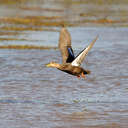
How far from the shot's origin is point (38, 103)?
10.4 meters

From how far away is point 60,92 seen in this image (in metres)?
11.6

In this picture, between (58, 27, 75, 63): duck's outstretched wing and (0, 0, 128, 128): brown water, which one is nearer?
(0, 0, 128, 128): brown water

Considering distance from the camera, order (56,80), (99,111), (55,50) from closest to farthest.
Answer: (99,111) < (56,80) < (55,50)

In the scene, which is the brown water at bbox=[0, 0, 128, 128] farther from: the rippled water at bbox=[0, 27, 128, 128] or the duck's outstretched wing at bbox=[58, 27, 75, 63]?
the duck's outstretched wing at bbox=[58, 27, 75, 63]

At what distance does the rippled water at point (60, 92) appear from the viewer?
9.06m

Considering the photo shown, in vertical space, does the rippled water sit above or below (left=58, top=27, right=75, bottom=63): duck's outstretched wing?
below

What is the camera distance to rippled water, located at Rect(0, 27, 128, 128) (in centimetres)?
906

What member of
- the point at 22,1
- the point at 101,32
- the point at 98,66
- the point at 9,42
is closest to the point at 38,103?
the point at 98,66

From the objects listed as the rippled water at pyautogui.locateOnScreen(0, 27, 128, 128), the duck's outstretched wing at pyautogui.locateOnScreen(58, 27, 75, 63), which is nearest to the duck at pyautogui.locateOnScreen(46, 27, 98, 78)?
the duck's outstretched wing at pyautogui.locateOnScreen(58, 27, 75, 63)

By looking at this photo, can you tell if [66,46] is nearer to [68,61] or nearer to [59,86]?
[68,61]

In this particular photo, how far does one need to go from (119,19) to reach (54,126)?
22.3 metres

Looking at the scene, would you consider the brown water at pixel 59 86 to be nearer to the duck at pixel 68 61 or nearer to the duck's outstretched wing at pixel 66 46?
the duck at pixel 68 61

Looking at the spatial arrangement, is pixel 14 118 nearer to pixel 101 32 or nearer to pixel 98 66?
pixel 98 66

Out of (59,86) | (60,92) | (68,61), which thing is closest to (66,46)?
(68,61)
